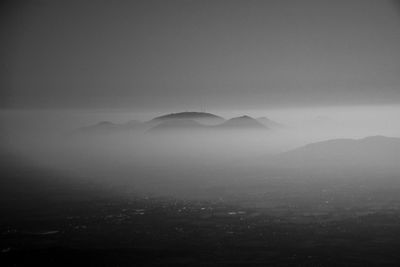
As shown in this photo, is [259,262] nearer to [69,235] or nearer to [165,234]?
[165,234]

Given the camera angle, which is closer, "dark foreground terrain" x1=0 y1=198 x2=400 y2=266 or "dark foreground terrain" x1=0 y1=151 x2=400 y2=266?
"dark foreground terrain" x1=0 y1=151 x2=400 y2=266

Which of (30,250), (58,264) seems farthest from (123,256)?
(30,250)

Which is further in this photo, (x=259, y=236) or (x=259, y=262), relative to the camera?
(x=259, y=236)

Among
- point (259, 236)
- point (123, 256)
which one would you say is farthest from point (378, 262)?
point (123, 256)

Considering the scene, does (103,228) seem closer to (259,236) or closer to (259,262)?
(259,236)

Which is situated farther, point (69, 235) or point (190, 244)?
point (69, 235)

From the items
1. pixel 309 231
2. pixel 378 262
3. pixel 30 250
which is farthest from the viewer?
pixel 309 231

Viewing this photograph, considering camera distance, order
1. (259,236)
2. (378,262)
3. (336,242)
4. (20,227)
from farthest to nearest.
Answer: (20,227) < (259,236) < (336,242) < (378,262)

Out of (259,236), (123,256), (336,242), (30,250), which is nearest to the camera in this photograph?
(123,256)

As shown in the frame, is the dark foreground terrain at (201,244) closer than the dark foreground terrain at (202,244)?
Yes
